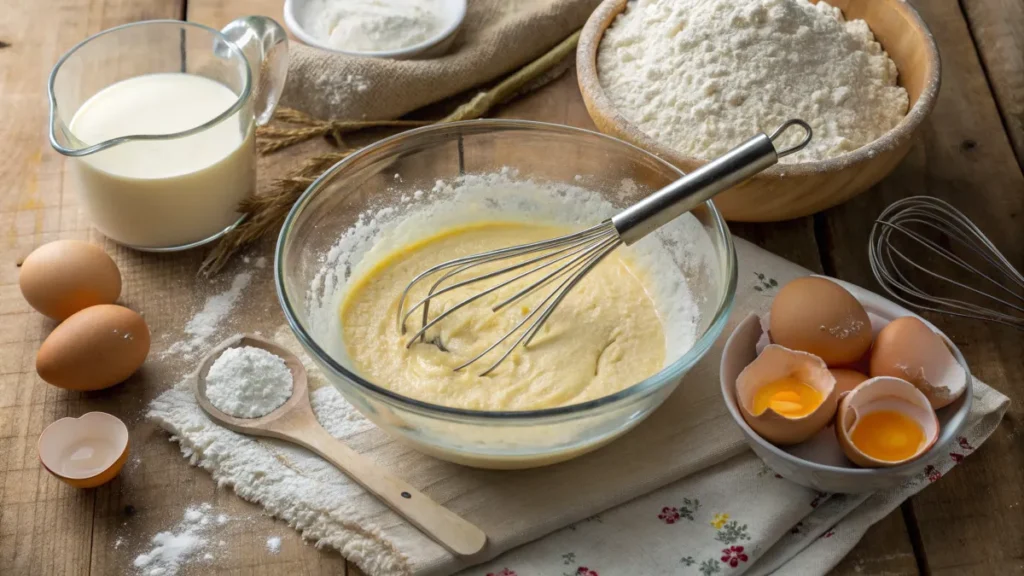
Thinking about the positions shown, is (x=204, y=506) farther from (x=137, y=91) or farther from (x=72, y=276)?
(x=137, y=91)

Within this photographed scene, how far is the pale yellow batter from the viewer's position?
4.41 ft

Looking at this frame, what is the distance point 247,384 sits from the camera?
1402 mm

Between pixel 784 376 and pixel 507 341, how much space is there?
39 cm

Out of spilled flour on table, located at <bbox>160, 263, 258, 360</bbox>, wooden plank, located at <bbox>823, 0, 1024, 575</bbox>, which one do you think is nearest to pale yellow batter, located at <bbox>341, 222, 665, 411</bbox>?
spilled flour on table, located at <bbox>160, 263, 258, 360</bbox>

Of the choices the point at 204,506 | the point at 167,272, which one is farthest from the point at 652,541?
the point at 167,272

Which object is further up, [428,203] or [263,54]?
[263,54]

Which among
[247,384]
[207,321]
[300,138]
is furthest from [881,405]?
[300,138]

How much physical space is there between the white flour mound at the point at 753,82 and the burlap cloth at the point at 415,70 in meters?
0.29

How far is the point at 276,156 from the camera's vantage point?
72.3 inches

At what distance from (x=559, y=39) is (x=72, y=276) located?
42.1 inches

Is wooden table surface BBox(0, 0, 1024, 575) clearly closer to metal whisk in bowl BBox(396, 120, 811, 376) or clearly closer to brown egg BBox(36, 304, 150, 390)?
brown egg BBox(36, 304, 150, 390)

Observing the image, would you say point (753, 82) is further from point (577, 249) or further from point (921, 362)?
point (921, 362)

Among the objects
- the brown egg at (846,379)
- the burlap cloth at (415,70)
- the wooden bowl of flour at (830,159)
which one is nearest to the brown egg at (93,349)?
the burlap cloth at (415,70)

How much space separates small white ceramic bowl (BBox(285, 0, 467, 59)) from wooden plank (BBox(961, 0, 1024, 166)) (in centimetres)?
109
